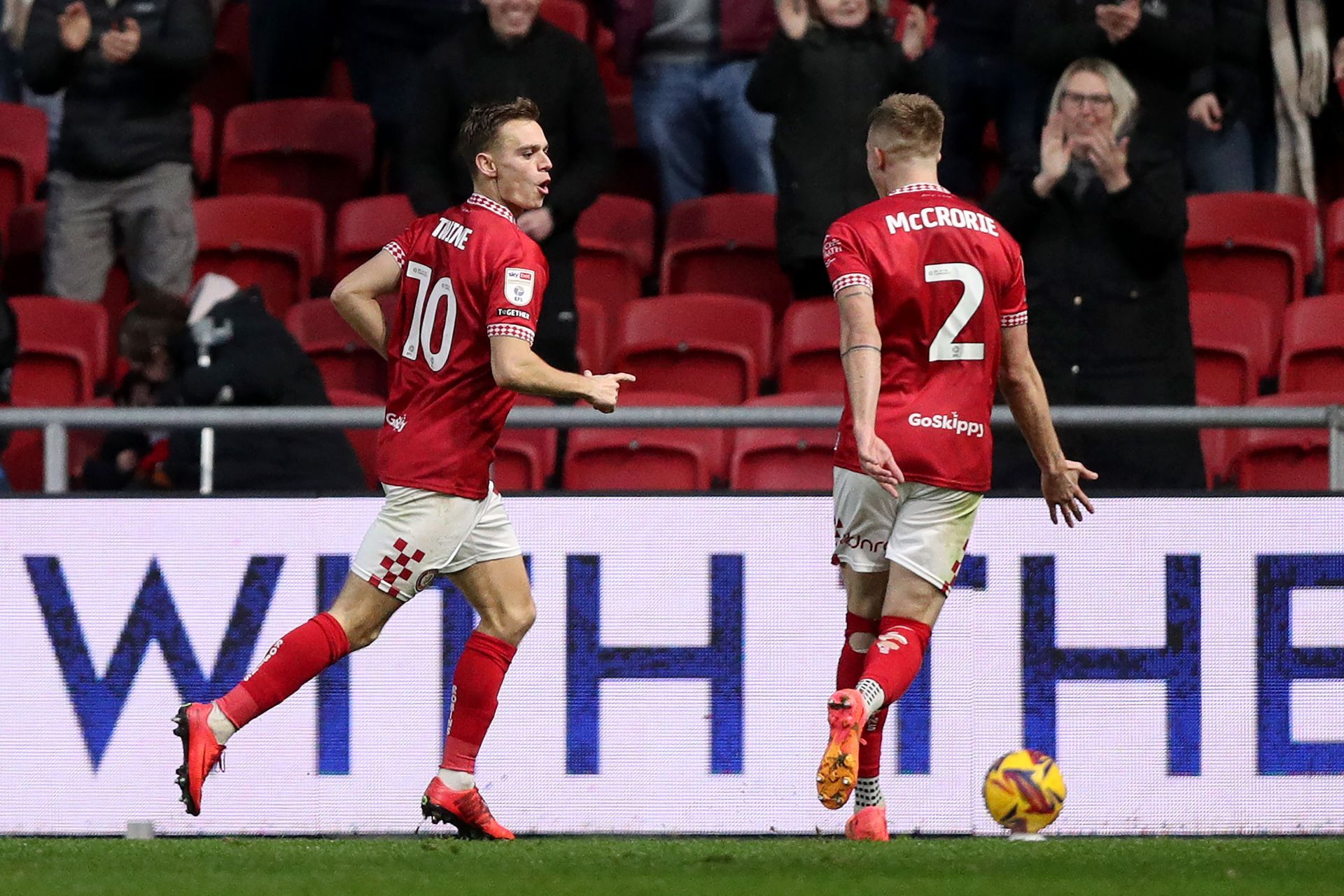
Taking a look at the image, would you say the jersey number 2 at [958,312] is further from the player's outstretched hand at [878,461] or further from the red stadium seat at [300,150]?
the red stadium seat at [300,150]

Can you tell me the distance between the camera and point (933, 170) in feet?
18.7

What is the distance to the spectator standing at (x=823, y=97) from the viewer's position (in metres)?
8.79

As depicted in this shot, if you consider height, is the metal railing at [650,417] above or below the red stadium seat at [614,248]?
below

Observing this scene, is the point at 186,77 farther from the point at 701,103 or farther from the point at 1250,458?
the point at 1250,458

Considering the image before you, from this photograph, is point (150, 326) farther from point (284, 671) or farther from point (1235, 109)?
point (1235, 109)

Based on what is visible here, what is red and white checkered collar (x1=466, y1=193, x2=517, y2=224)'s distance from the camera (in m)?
5.84

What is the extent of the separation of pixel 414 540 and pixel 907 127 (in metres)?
1.74

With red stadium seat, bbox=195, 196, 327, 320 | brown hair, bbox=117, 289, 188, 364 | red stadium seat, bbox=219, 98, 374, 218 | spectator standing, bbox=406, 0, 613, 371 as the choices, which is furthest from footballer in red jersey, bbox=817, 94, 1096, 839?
red stadium seat, bbox=219, 98, 374, 218

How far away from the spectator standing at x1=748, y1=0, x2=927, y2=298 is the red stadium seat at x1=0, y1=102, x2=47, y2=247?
12.7 ft

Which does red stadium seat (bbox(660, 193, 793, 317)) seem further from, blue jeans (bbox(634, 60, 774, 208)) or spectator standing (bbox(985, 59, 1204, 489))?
spectator standing (bbox(985, 59, 1204, 489))

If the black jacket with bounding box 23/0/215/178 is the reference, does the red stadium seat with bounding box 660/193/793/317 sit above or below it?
below

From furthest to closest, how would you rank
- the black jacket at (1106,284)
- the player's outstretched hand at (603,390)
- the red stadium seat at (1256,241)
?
the red stadium seat at (1256,241), the black jacket at (1106,284), the player's outstretched hand at (603,390)

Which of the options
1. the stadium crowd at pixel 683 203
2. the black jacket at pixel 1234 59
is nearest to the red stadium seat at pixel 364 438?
the stadium crowd at pixel 683 203

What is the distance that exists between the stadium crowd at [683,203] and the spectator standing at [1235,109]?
0.7 inches
